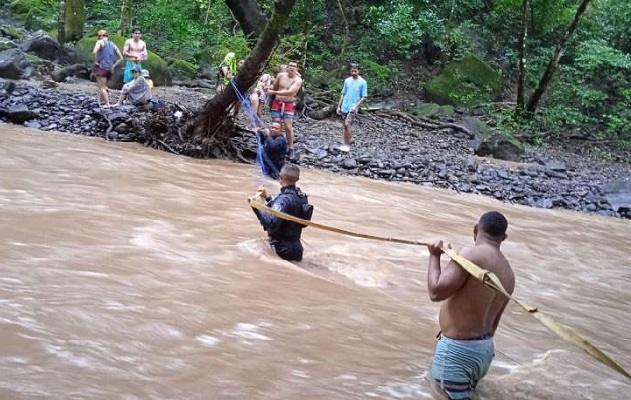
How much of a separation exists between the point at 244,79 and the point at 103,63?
358 cm

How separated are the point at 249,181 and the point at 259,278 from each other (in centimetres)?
510

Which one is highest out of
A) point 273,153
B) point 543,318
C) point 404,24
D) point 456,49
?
point 404,24

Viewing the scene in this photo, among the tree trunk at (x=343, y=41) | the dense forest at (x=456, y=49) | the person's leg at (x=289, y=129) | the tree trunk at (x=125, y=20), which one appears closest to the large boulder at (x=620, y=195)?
the dense forest at (x=456, y=49)

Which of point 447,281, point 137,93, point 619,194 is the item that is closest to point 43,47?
point 137,93

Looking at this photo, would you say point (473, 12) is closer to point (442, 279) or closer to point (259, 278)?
point (259, 278)

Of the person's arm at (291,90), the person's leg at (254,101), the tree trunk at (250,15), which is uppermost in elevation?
the tree trunk at (250,15)

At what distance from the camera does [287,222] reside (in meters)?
6.14

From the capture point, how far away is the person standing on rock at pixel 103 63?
13.3 meters

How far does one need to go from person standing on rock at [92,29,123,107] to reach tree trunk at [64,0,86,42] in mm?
9050

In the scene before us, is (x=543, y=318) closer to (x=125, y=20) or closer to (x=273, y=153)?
(x=273, y=153)

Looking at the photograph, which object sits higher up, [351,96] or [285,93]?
[351,96]

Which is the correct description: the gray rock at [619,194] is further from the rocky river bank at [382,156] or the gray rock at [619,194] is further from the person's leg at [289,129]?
the person's leg at [289,129]

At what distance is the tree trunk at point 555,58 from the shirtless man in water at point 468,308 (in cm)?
1629

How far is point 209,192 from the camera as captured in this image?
9.38 metres
